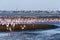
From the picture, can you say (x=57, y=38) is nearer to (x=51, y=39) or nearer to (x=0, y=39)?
(x=51, y=39)

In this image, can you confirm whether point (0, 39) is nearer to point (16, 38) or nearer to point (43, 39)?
point (16, 38)

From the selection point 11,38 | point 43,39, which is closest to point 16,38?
point 11,38

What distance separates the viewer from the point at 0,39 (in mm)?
40000

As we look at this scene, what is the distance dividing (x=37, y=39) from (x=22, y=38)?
230 cm

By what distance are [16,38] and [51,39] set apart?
445 centimetres

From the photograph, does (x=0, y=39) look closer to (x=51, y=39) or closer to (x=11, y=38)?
(x=11, y=38)

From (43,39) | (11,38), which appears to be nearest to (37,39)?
(43,39)

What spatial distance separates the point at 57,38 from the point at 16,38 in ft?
17.2

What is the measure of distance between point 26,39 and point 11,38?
7.01ft

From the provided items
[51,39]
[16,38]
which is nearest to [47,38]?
[51,39]

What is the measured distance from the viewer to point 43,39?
4038cm

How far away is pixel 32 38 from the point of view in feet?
136

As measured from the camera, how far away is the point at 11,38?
41.3m

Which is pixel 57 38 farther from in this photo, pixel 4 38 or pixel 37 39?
pixel 4 38
